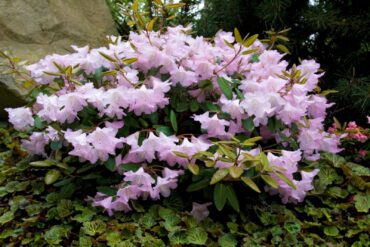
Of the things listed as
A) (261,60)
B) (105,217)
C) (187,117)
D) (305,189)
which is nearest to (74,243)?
(105,217)

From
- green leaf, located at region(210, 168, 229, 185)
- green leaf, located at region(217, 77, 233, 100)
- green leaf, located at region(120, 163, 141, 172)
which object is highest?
green leaf, located at region(217, 77, 233, 100)

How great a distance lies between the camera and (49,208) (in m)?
1.77

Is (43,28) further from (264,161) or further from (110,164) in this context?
(264,161)

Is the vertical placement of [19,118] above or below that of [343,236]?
above

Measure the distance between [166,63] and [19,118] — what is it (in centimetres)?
65

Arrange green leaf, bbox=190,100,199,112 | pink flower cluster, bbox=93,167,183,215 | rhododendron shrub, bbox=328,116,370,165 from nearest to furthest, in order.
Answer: pink flower cluster, bbox=93,167,183,215 < green leaf, bbox=190,100,199,112 < rhododendron shrub, bbox=328,116,370,165

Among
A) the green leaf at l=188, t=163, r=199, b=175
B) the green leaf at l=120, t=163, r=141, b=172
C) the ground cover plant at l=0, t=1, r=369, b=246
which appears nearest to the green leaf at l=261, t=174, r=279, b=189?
the ground cover plant at l=0, t=1, r=369, b=246

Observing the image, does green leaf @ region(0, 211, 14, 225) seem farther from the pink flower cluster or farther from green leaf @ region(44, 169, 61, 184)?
the pink flower cluster

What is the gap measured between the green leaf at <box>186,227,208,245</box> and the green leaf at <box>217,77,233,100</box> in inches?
19.7

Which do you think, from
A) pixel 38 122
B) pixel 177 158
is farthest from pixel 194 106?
pixel 38 122

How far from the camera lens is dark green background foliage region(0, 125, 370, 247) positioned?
158cm

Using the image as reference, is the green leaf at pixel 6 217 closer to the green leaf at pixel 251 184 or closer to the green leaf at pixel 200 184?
the green leaf at pixel 200 184

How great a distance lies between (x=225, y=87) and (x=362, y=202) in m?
0.72

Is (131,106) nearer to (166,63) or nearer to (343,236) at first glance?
(166,63)
